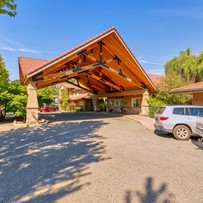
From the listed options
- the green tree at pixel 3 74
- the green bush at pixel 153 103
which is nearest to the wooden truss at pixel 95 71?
the green bush at pixel 153 103

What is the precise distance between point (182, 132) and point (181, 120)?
621mm

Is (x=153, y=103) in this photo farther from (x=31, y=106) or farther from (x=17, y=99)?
(x=17, y=99)

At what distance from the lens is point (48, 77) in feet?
47.0

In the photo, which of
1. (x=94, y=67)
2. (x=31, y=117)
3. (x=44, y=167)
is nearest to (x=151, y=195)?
(x=44, y=167)

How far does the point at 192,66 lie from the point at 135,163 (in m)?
21.6

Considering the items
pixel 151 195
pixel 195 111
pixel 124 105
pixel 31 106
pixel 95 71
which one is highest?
pixel 95 71

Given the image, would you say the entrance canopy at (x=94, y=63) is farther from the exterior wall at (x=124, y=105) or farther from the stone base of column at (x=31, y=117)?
the exterior wall at (x=124, y=105)

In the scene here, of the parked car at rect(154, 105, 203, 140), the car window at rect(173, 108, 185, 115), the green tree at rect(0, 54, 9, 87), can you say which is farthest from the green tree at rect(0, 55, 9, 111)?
the car window at rect(173, 108, 185, 115)

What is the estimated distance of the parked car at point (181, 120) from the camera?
8570 millimetres

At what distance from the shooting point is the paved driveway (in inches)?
140

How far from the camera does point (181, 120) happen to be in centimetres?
862

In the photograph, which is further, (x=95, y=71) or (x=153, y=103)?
(x=95, y=71)

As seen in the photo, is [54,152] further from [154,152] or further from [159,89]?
[159,89]

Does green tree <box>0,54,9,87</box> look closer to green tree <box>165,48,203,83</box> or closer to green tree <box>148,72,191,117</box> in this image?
green tree <box>148,72,191,117</box>
